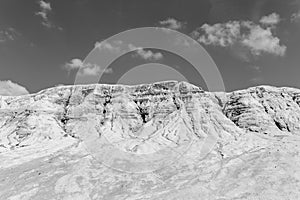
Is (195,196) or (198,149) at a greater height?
(198,149)

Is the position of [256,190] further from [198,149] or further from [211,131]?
[211,131]

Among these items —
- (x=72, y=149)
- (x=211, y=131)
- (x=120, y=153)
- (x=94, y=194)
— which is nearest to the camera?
(x=94, y=194)

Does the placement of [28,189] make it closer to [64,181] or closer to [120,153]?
[64,181]

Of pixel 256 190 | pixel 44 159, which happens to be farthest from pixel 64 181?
pixel 256 190

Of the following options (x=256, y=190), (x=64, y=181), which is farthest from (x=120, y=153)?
(x=256, y=190)

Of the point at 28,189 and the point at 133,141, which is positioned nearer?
the point at 28,189

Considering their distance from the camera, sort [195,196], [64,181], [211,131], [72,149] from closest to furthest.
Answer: [195,196] → [64,181] → [72,149] → [211,131]

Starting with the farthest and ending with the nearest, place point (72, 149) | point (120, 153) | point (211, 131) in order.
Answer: point (211, 131), point (72, 149), point (120, 153)

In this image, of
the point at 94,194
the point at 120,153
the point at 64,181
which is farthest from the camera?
the point at 120,153

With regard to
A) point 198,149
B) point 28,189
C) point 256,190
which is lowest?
point 28,189
